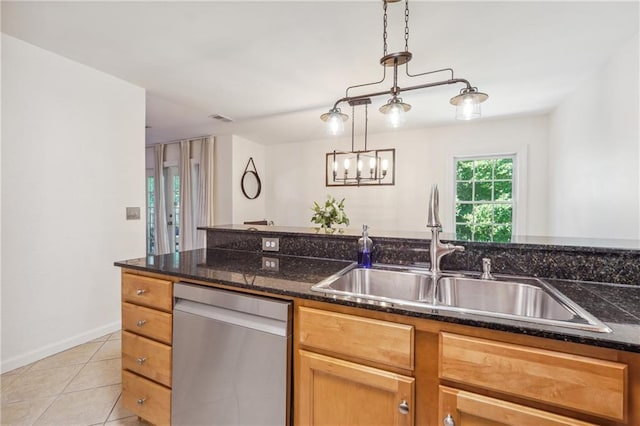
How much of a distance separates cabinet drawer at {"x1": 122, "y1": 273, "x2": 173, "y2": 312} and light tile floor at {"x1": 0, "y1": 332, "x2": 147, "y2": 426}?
73cm

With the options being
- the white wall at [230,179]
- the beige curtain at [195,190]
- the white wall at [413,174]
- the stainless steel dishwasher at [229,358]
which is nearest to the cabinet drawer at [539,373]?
the stainless steel dishwasher at [229,358]

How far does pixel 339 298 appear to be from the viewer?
1.04m

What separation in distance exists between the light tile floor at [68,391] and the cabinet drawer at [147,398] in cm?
19

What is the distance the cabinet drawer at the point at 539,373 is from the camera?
0.72 m

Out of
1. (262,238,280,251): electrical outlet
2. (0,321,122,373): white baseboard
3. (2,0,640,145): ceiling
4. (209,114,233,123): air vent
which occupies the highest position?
(209,114,233,123): air vent

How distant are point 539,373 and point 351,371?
1.81 feet

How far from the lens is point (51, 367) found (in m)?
2.12

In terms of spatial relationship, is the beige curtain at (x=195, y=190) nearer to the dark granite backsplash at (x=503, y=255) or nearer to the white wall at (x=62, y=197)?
the white wall at (x=62, y=197)

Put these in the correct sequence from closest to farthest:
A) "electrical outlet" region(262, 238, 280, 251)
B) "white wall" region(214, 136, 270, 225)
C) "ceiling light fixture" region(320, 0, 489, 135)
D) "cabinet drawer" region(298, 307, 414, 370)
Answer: "cabinet drawer" region(298, 307, 414, 370)
"ceiling light fixture" region(320, 0, 489, 135)
"electrical outlet" region(262, 238, 280, 251)
"white wall" region(214, 136, 270, 225)

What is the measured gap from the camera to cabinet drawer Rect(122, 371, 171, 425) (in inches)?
55.4

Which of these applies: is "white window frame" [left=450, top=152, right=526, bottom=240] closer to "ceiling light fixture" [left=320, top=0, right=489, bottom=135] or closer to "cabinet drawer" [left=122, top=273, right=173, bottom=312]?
"ceiling light fixture" [left=320, top=0, right=489, bottom=135]

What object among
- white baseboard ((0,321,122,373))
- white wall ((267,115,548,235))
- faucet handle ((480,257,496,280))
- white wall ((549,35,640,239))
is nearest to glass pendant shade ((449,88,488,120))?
Answer: faucet handle ((480,257,496,280))

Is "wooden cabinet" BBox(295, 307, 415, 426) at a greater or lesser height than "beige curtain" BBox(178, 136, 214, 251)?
lesser

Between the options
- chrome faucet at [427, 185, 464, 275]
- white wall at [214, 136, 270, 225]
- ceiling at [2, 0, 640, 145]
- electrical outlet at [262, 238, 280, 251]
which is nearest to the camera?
chrome faucet at [427, 185, 464, 275]
